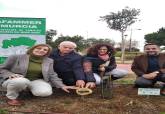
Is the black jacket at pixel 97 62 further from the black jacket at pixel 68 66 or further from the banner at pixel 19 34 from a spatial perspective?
the banner at pixel 19 34

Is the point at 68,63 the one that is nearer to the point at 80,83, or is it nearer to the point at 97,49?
the point at 80,83

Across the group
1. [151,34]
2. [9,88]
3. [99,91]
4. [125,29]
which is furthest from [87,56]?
[151,34]

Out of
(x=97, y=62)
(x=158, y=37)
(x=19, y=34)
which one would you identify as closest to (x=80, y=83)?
(x=97, y=62)

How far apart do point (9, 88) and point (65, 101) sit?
90 cm

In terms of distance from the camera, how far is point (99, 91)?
6824 millimetres

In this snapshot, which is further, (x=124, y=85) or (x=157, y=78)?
(x=124, y=85)

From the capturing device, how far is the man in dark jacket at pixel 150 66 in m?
6.80

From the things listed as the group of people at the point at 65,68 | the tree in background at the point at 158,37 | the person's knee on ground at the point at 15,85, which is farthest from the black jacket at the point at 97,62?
the tree in background at the point at 158,37

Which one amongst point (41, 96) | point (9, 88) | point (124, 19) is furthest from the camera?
point (124, 19)

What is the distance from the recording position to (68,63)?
21.2 feet

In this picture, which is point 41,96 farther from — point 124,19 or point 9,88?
point 124,19

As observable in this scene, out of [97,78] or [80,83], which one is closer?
[80,83]

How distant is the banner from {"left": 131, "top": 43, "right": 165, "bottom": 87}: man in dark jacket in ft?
6.21

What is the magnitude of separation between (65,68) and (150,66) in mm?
1524
